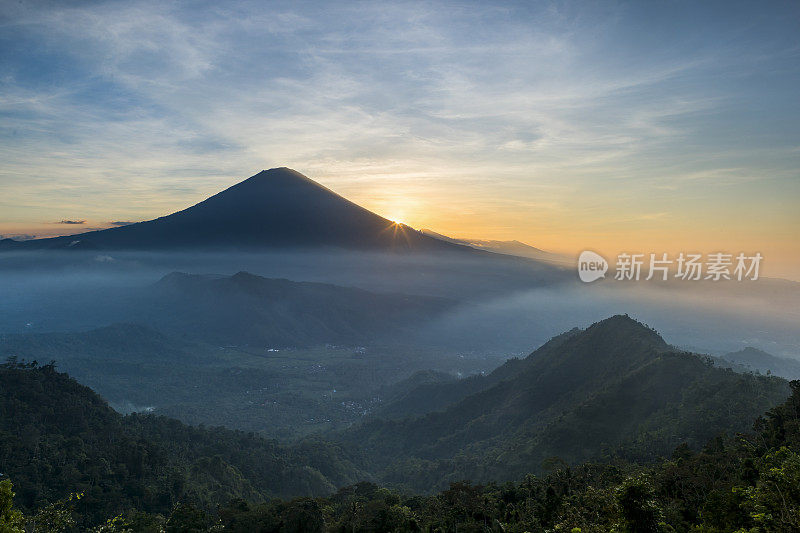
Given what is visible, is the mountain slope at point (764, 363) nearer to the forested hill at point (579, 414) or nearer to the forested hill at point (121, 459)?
the forested hill at point (579, 414)

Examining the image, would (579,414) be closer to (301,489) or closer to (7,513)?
(301,489)

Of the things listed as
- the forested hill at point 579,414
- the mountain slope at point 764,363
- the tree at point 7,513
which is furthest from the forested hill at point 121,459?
the mountain slope at point 764,363

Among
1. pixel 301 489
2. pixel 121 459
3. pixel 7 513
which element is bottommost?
pixel 301 489

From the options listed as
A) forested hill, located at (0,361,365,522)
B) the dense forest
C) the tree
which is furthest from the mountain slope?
the tree

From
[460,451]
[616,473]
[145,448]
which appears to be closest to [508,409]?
[460,451]

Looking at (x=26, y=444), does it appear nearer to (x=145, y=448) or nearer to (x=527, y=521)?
(x=145, y=448)

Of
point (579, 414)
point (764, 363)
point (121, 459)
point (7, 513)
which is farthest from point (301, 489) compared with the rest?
point (764, 363)
